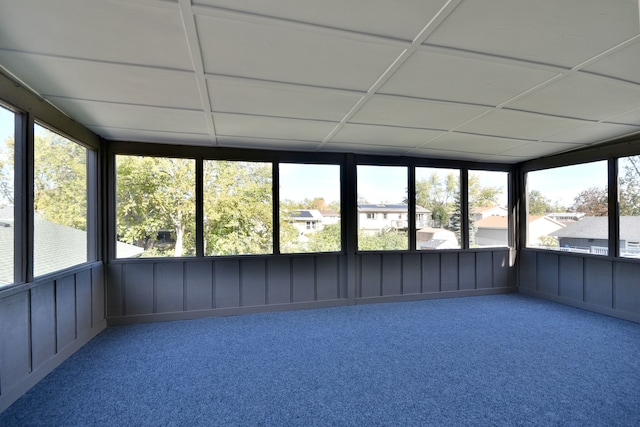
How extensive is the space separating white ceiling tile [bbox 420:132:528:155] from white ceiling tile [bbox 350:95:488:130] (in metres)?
0.51

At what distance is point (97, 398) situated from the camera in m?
2.17

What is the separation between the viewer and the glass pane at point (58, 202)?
8.17ft

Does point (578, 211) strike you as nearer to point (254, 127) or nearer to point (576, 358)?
point (576, 358)

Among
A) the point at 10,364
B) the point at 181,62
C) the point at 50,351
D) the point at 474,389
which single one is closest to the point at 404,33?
the point at 181,62

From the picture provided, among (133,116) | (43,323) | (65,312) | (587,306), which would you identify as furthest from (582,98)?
(65,312)

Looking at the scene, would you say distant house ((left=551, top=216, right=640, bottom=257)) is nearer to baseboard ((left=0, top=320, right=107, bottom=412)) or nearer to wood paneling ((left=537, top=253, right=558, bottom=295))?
wood paneling ((left=537, top=253, right=558, bottom=295))

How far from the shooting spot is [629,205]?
12.2ft

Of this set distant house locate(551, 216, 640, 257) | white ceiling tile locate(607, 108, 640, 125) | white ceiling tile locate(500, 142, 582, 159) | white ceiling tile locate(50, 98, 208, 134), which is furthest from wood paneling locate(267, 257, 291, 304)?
distant house locate(551, 216, 640, 257)

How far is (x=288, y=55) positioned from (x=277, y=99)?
0.67 meters

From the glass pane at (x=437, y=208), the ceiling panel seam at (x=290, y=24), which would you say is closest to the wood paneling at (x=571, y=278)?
the glass pane at (x=437, y=208)

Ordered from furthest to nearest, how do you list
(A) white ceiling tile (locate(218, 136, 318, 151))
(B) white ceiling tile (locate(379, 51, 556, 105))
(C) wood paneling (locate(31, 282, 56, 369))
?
(A) white ceiling tile (locate(218, 136, 318, 151))
(C) wood paneling (locate(31, 282, 56, 369))
(B) white ceiling tile (locate(379, 51, 556, 105))

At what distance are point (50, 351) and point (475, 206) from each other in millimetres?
5661

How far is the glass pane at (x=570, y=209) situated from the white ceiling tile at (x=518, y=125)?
1354 millimetres

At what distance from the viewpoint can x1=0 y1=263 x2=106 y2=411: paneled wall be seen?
2.10 metres
